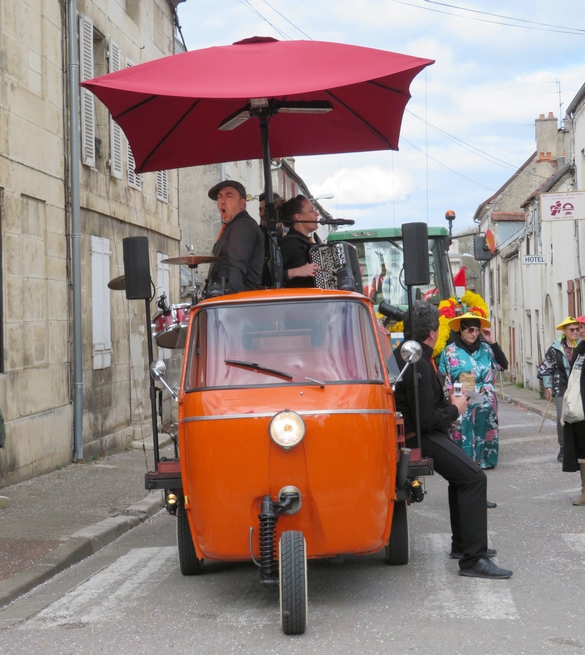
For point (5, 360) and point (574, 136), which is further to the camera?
point (574, 136)

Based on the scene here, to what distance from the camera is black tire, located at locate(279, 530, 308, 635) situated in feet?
17.7

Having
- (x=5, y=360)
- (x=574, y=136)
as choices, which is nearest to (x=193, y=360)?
(x=5, y=360)

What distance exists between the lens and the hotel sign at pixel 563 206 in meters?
20.5

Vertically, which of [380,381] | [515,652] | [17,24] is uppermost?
[17,24]

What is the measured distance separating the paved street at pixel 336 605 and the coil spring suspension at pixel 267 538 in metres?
0.31

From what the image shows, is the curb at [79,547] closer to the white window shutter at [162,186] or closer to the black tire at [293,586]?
the black tire at [293,586]

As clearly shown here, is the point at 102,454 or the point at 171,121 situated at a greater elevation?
the point at 171,121

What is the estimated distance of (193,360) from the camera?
6402 mm

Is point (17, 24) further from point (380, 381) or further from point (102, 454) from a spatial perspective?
point (380, 381)

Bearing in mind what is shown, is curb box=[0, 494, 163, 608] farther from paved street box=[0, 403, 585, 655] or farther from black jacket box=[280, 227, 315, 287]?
black jacket box=[280, 227, 315, 287]

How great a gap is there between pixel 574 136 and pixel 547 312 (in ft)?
26.3

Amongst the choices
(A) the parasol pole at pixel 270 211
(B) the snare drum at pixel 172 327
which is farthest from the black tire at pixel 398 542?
(A) the parasol pole at pixel 270 211

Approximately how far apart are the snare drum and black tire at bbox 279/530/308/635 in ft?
6.27

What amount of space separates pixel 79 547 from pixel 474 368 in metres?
5.51
